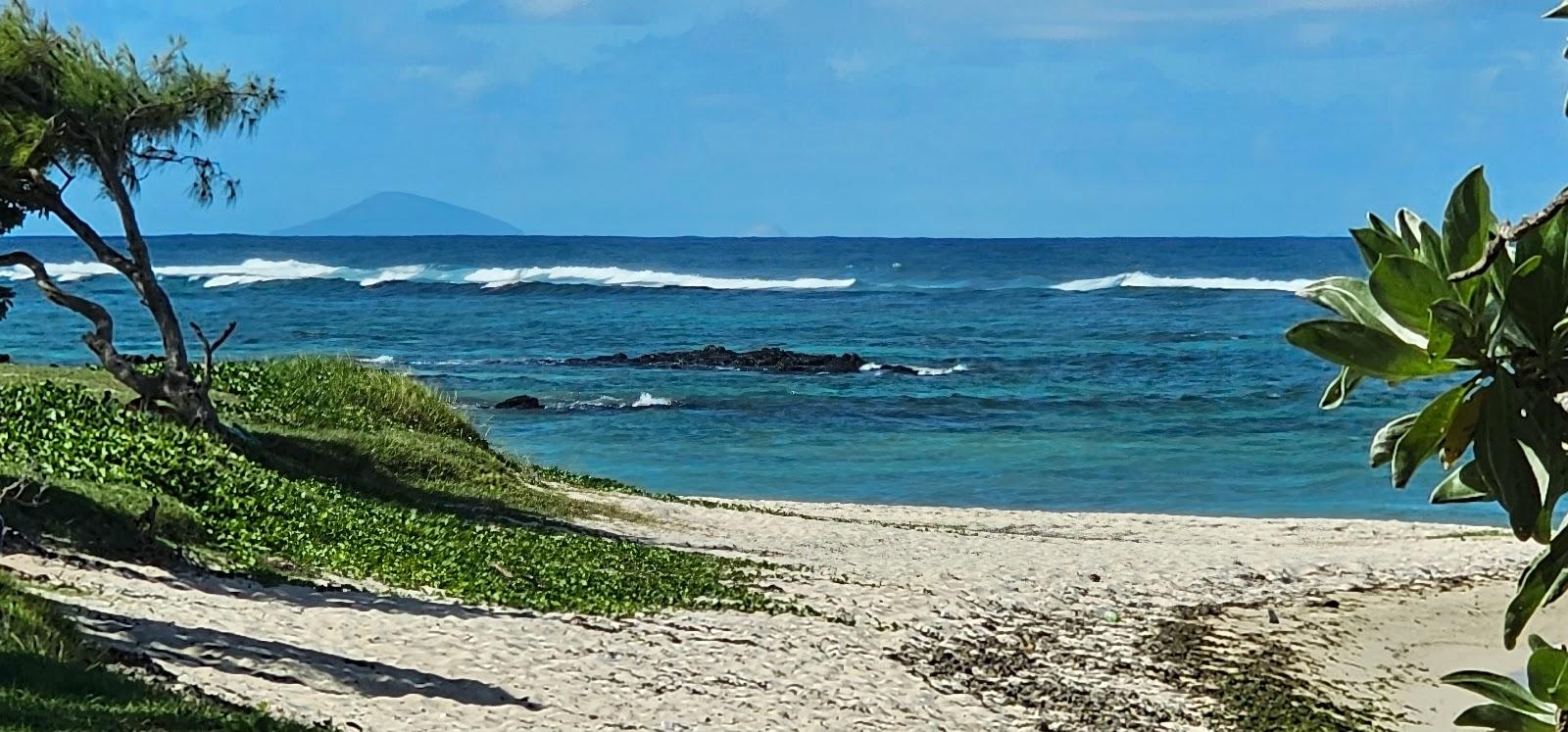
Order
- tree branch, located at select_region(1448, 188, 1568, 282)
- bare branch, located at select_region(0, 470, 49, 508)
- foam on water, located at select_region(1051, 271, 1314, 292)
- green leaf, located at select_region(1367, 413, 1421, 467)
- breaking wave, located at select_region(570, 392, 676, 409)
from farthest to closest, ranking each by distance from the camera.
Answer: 1. foam on water, located at select_region(1051, 271, 1314, 292)
2. breaking wave, located at select_region(570, 392, 676, 409)
3. bare branch, located at select_region(0, 470, 49, 508)
4. green leaf, located at select_region(1367, 413, 1421, 467)
5. tree branch, located at select_region(1448, 188, 1568, 282)

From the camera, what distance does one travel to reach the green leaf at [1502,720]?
3.91ft

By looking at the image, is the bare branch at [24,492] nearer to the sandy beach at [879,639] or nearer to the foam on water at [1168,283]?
the sandy beach at [879,639]

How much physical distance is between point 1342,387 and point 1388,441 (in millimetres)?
58

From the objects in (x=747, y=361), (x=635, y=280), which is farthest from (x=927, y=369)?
(x=635, y=280)

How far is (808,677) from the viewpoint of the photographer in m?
9.09

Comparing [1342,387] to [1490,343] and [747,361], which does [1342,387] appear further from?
[747,361]

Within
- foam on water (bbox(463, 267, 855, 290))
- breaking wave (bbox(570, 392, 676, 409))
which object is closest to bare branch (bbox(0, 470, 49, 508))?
breaking wave (bbox(570, 392, 676, 409))

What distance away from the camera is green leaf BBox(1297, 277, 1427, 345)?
1.15 meters

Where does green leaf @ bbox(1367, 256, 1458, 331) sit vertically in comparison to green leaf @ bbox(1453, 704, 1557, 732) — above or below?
above

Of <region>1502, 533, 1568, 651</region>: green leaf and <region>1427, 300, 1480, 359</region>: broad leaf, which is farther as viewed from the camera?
<region>1502, 533, 1568, 651</region>: green leaf

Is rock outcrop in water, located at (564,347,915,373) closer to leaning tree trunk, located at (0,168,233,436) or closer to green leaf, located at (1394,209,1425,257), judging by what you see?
leaning tree trunk, located at (0,168,233,436)

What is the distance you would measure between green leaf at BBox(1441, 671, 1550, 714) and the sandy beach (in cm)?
585

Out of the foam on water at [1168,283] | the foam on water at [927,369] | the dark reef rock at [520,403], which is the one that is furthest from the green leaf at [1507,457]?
the foam on water at [1168,283]

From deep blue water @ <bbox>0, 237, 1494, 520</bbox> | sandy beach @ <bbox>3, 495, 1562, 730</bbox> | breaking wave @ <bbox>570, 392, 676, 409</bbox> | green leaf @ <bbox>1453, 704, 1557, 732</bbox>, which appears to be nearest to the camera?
green leaf @ <bbox>1453, 704, 1557, 732</bbox>
